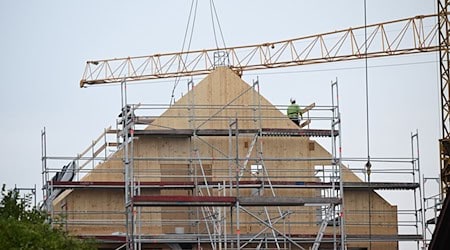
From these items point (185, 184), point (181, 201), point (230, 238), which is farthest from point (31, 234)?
point (185, 184)

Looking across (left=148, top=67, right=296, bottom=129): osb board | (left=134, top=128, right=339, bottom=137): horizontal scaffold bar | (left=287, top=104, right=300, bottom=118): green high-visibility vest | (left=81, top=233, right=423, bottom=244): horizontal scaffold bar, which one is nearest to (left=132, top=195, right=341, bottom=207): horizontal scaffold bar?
(left=81, top=233, right=423, bottom=244): horizontal scaffold bar

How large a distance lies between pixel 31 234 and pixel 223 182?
10.5 meters

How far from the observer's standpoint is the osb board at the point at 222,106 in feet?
150

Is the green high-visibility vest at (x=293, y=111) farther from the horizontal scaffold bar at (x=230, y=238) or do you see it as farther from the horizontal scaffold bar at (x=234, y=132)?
the horizontal scaffold bar at (x=230, y=238)

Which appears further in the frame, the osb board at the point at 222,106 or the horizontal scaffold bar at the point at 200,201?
the osb board at the point at 222,106

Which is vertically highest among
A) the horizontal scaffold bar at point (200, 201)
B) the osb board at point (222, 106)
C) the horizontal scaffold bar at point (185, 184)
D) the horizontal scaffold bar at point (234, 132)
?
the osb board at point (222, 106)

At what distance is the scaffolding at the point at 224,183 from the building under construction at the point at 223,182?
0.14 feet

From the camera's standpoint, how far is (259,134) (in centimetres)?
4509

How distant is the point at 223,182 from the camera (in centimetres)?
4353

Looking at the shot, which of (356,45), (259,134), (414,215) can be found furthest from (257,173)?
(356,45)

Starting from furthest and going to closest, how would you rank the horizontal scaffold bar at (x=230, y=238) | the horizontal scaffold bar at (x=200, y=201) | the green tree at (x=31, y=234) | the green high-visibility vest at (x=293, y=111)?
the green high-visibility vest at (x=293, y=111) → the horizontal scaffold bar at (x=230, y=238) → the horizontal scaffold bar at (x=200, y=201) → the green tree at (x=31, y=234)

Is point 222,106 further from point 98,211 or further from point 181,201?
point 181,201

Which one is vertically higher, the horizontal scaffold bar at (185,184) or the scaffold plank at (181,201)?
the horizontal scaffold bar at (185,184)

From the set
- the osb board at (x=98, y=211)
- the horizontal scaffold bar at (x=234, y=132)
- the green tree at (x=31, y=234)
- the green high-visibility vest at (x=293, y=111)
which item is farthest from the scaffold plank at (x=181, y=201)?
the green high-visibility vest at (x=293, y=111)
